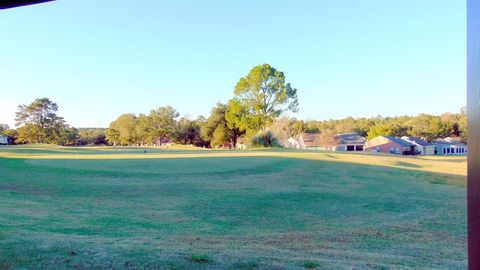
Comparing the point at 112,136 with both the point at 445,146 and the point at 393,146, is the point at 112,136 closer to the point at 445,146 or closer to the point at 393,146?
the point at 393,146

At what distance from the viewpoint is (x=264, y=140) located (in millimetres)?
31625

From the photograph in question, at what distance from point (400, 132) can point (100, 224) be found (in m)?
48.8

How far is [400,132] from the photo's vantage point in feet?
158

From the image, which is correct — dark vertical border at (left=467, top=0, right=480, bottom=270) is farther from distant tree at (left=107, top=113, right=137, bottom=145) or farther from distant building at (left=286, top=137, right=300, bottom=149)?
distant tree at (left=107, top=113, right=137, bottom=145)

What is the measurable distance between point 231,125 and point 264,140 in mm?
9692

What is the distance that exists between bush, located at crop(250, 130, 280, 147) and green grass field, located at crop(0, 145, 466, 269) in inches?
536

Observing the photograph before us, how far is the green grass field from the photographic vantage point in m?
3.72

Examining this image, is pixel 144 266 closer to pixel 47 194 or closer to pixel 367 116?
pixel 47 194

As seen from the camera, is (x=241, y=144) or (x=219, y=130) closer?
(x=241, y=144)

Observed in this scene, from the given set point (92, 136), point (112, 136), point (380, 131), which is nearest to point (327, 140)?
point (380, 131)

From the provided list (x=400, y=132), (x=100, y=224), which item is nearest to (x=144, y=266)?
(x=100, y=224)

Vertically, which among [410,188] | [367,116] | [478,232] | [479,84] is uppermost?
[367,116]

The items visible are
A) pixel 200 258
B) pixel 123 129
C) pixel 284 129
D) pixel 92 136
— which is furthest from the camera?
pixel 123 129

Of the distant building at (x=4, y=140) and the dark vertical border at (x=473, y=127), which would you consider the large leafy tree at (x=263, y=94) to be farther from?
A: the dark vertical border at (x=473, y=127)
